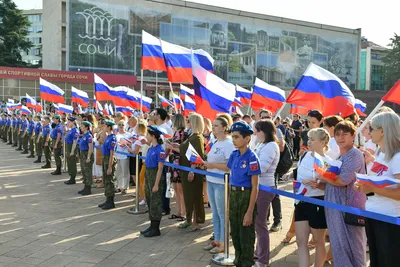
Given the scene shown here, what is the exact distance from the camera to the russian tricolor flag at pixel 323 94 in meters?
6.77

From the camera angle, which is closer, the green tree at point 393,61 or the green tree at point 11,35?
the green tree at point 11,35

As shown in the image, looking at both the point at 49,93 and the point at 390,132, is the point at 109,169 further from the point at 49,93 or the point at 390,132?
the point at 49,93

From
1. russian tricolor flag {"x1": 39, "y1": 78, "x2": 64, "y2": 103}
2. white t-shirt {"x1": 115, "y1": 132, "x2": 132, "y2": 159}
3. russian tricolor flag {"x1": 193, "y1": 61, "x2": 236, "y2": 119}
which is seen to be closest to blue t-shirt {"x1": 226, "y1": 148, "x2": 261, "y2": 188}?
russian tricolor flag {"x1": 193, "y1": 61, "x2": 236, "y2": 119}

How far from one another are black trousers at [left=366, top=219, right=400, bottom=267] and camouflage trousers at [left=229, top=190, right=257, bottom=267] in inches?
60.4

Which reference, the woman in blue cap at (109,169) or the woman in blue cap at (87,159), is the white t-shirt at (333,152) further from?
the woman in blue cap at (87,159)

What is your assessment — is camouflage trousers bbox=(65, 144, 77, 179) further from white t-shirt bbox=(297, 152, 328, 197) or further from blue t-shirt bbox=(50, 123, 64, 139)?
white t-shirt bbox=(297, 152, 328, 197)

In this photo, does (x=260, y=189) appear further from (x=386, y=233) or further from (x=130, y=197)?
(x=130, y=197)

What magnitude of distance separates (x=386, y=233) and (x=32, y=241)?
526 centimetres

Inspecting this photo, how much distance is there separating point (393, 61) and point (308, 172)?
7516cm

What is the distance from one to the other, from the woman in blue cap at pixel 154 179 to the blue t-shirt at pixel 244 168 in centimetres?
200

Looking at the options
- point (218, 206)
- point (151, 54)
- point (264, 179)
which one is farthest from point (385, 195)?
point (151, 54)

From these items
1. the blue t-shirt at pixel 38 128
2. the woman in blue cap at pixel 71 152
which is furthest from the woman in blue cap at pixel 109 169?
the blue t-shirt at pixel 38 128

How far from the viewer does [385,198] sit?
3.44m

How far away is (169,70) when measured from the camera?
9.38m
